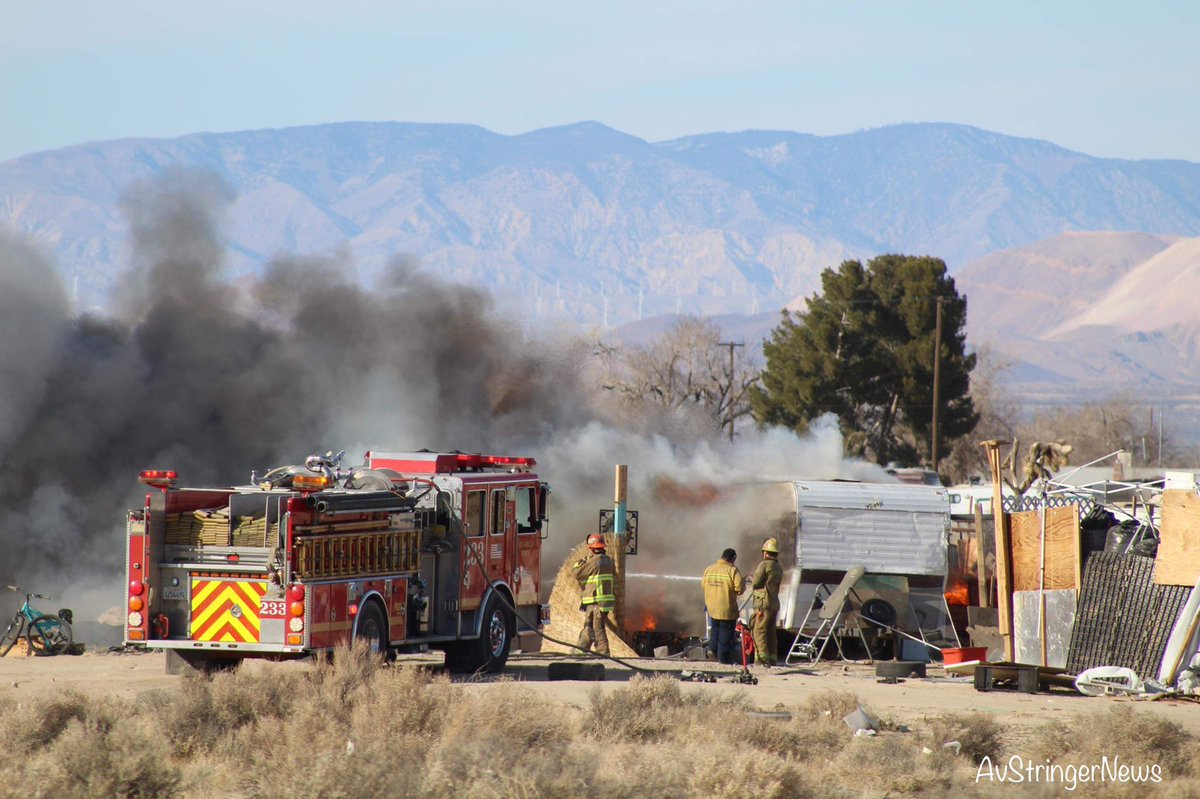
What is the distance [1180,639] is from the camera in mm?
15484

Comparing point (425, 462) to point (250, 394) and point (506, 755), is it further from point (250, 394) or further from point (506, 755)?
point (250, 394)

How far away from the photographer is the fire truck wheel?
15109 millimetres

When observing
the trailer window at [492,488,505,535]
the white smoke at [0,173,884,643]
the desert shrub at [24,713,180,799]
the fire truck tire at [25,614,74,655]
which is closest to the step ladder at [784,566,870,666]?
the trailer window at [492,488,505,535]

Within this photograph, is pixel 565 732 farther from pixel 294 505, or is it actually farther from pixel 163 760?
pixel 294 505

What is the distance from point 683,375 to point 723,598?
53795 millimetres

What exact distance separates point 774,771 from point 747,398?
6009 cm

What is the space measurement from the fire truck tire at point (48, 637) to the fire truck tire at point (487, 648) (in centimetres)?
582

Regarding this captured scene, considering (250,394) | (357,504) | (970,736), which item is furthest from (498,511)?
(250,394)

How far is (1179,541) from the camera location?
15.7m

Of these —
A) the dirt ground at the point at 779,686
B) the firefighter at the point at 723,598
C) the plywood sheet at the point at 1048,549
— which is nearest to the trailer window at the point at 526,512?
the dirt ground at the point at 779,686

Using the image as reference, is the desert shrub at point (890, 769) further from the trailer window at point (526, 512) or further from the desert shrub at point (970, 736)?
the trailer window at point (526, 512)

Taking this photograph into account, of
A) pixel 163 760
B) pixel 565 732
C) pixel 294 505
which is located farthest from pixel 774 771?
pixel 294 505

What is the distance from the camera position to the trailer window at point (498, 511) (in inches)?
677

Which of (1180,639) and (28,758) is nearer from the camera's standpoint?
(28,758)
